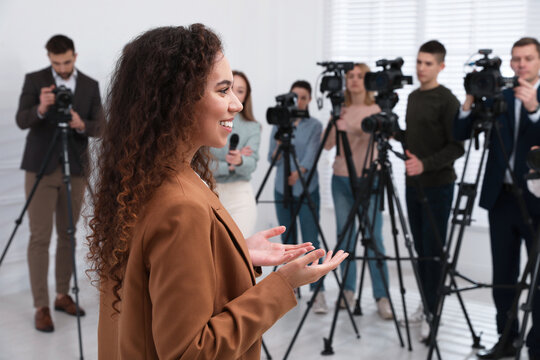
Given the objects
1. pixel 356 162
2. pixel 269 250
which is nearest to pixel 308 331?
pixel 356 162

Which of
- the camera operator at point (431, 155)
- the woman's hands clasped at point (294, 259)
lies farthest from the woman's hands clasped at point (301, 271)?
the camera operator at point (431, 155)

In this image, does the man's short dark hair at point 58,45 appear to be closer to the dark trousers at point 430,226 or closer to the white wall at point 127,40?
the white wall at point 127,40

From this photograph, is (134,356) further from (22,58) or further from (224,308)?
(22,58)

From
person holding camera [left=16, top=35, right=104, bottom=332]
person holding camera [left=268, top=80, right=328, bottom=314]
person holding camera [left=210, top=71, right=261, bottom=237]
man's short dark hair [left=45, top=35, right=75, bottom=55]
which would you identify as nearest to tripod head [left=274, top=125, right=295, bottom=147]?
person holding camera [left=210, top=71, right=261, bottom=237]

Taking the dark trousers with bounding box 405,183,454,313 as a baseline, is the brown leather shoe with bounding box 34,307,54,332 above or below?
below

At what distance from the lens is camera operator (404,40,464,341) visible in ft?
10.8

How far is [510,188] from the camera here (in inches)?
114

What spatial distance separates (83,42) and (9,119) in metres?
0.81

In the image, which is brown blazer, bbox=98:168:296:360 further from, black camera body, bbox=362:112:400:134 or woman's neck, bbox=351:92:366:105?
woman's neck, bbox=351:92:366:105

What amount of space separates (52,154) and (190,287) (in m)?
2.83

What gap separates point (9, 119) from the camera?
149 inches

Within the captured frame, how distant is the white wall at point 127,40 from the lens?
A: 12.5 feet

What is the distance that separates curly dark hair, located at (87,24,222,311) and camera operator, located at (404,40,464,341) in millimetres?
2432

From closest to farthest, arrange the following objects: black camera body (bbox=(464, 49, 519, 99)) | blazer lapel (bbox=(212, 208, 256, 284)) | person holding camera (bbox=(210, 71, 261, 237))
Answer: blazer lapel (bbox=(212, 208, 256, 284)) < black camera body (bbox=(464, 49, 519, 99)) < person holding camera (bbox=(210, 71, 261, 237))
